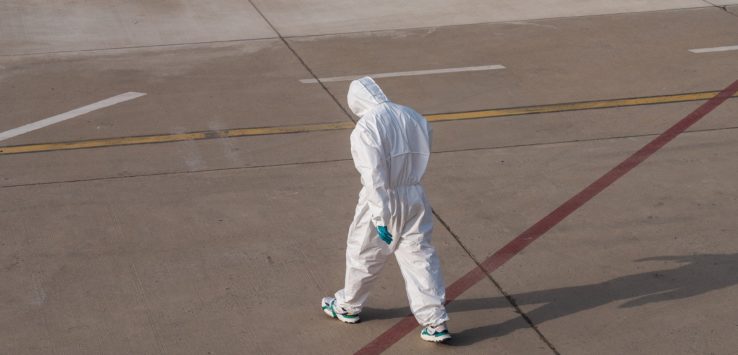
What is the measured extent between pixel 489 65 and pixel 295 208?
4.18 meters

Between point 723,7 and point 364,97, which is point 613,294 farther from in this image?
point 723,7

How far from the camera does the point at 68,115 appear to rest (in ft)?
33.1

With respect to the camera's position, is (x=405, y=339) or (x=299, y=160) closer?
(x=405, y=339)

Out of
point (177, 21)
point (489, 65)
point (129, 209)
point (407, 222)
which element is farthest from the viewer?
point (177, 21)

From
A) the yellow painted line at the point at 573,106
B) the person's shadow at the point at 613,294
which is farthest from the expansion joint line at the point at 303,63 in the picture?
the person's shadow at the point at 613,294

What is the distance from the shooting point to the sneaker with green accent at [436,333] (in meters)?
6.11

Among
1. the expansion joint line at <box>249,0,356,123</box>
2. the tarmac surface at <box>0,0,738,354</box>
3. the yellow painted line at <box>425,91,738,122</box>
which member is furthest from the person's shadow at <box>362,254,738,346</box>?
the expansion joint line at <box>249,0,356,123</box>

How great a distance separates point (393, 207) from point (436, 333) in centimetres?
81

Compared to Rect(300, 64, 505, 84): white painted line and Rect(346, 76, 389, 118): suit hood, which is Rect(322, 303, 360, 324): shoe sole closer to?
Rect(346, 76, 389, 118): suit hood

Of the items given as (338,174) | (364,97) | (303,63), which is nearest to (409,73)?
(303,63)

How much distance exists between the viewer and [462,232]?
7684 mm

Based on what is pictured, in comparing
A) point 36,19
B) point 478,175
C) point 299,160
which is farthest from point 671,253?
point 36,19

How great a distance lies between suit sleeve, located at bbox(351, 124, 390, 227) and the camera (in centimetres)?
570

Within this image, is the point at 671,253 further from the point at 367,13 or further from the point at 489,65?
the point at 367,13
